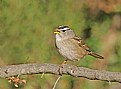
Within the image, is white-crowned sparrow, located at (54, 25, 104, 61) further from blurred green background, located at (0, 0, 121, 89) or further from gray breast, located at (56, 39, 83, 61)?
blurred green background, located at (0, 0, 121, 89)

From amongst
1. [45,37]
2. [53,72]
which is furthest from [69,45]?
[45,37]

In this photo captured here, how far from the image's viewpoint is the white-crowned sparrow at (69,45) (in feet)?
16.8

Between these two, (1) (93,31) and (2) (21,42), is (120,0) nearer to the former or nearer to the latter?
(1) (93,31)

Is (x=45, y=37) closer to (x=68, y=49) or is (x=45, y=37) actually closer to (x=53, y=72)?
(x=68, y=49)

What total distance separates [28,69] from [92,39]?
3568 millimetres

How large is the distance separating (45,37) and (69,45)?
6.95ft

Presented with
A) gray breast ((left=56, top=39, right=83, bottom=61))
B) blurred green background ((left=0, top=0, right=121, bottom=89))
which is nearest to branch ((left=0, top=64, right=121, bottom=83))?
gray breast ((left=56, top=39, right=83, bottom=61))

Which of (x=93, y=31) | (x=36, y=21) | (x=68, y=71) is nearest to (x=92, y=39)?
(x=93, y=31)

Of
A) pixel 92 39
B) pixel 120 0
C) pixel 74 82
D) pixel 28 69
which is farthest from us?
pixel 120 0

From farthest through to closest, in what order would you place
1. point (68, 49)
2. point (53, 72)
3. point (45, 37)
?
point (45, 37) → point (68, 49) → point (53, 72)

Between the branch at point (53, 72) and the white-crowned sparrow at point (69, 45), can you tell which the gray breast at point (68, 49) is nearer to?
the white-crowned sparrow at point (69, 45)

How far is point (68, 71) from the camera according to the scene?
4352 mm

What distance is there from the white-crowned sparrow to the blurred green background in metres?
1.15

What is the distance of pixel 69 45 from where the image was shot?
5.29 meters
